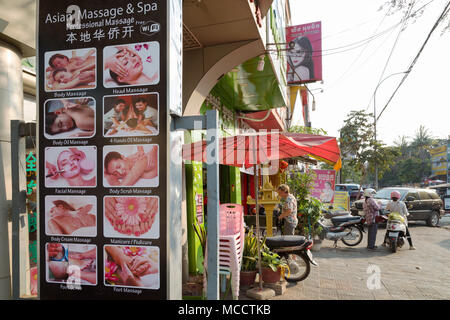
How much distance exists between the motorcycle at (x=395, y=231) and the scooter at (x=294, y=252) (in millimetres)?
4247

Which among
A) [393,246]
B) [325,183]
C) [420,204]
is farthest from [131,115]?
[420,204]

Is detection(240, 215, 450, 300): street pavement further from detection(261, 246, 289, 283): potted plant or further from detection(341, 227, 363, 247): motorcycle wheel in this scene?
detection(261, 246, 289, 283): potted plant

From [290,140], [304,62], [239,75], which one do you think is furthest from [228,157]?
[304,62]

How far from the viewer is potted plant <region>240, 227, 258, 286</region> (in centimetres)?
520

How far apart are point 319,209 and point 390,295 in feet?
11.5

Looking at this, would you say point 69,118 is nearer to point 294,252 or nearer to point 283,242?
point 283,242

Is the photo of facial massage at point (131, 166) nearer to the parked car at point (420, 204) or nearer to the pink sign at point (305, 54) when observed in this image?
the parked car at point (420, 204)

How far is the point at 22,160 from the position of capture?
2.59 metres

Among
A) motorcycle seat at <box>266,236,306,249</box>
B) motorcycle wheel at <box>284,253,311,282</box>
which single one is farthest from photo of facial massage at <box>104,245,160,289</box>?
motorcycle wheel at <box>284,253,311,282</box>

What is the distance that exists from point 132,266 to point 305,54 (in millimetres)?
20133

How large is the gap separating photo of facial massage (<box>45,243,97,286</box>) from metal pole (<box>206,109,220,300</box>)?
0.84 metres

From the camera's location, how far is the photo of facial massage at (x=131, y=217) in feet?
7.13
